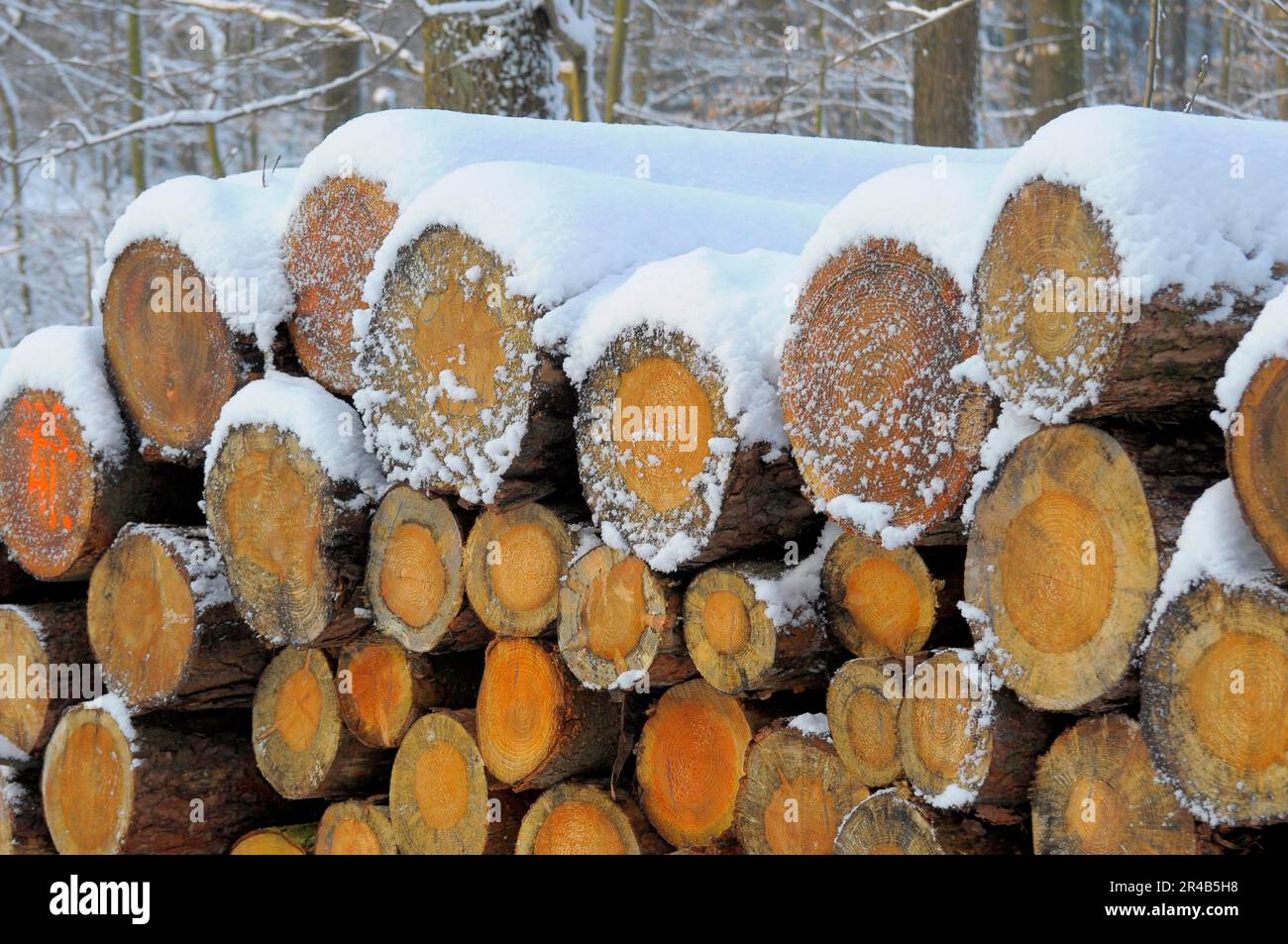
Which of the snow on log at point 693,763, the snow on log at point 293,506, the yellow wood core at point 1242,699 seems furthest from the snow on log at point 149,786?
the yellow wood core at point 1242,699

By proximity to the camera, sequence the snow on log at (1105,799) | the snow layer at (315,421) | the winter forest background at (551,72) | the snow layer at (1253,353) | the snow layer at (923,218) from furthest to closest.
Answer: the winter forest background at (551,72) → the snow layer at (315,421) → the snow layer at (923,218) → the snow on log at (1105,799) → the snow layer at (1253,353)

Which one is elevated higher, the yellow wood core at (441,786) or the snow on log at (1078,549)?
the snow on log at (1078,549)

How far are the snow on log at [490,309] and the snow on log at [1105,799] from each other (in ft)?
3.44

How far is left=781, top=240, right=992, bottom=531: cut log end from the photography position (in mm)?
1911

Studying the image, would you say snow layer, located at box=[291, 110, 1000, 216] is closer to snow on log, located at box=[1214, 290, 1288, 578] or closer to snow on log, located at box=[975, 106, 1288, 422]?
snow on log, located at box=[975, 106, 1288, 422]

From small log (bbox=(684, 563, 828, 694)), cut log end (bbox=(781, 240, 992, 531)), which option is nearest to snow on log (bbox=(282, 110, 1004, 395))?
cut log end (bbox=(781, 240, 992, 531))

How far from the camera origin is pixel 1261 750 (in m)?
1.53

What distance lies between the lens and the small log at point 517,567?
95.8 inches

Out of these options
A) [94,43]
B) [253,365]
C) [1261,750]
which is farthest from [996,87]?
[1261,750]

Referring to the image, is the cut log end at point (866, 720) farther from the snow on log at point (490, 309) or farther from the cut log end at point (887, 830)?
the snow on log at point (490, 309)

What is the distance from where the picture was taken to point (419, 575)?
2.62m

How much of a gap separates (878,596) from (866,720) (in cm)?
20

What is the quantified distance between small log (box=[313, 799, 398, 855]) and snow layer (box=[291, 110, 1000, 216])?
1.29 m

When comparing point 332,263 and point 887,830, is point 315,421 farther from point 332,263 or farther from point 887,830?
point 887,830
